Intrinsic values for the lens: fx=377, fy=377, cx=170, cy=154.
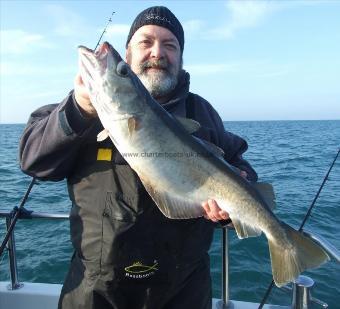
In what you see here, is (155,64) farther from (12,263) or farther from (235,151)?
(12,263)

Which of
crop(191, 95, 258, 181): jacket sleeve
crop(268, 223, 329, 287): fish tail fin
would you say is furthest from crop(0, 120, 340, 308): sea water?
crop(268, 223, 329, 287): fish tail fin

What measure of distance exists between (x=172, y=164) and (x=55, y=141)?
1.01 metres

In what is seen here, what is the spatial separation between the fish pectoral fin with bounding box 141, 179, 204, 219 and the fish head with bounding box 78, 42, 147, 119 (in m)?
0.67

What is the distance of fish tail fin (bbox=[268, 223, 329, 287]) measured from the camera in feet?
11.3

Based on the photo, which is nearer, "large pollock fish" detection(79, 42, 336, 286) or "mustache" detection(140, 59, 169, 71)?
"large pollock fish" detection(79, 42, 336, 286)

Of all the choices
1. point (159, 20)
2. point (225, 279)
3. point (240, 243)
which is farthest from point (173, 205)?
point (240, 243)

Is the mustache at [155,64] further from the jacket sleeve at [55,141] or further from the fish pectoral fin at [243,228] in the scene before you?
the fish pectoral fin at [243,228]

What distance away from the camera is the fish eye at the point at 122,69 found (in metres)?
3.14

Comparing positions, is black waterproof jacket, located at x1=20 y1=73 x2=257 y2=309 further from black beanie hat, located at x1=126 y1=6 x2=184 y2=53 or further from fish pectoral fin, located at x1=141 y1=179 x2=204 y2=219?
black beanie hat, located at x1=126 y1=6 x2=184 y2=53

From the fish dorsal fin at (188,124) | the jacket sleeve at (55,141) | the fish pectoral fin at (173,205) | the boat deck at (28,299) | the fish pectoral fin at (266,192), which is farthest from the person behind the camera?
the boat deck at (28,299)

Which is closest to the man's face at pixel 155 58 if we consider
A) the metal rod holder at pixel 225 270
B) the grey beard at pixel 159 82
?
the grey beard at pixel 159 82

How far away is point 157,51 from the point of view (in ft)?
12.6

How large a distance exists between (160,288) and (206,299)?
581 millimetres

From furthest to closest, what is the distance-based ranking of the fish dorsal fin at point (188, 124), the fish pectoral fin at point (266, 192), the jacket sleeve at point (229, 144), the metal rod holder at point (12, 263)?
the metal rod holder at point (12, 263)
the jacket sleeve at point (229, 144)
the fish pectoral fin at point (266, 192)
the fish dorsal fin at point (188, 124)
